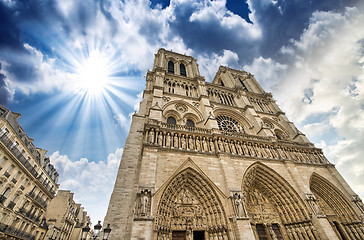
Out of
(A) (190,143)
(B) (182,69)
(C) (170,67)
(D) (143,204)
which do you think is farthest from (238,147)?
(C) (170,67)

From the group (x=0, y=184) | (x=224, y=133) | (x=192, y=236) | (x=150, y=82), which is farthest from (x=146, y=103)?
(x=0, y=184)

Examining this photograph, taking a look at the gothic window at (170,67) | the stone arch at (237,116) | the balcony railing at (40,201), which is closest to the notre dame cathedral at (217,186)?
the stone arch at (237,116)

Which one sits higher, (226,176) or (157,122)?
(157,122)

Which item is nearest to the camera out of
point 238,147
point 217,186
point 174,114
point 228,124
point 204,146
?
point 217,186

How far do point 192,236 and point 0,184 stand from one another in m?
13.0

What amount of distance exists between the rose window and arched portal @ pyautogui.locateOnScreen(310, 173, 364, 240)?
20.5ft

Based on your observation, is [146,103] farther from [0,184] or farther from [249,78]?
[249,78]

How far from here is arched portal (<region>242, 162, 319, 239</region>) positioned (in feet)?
28.5

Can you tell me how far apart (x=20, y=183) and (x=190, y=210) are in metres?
13.8

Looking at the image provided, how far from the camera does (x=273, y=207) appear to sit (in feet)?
32.3

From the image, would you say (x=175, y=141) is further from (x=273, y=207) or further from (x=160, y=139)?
(x=273, y=207)

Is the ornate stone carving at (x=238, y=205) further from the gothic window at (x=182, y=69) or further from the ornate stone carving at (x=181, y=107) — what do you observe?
the gothic window at (x=182, y=69)

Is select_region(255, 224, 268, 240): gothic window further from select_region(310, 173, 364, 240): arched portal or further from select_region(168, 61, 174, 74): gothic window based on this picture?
select_region(168, 61, 174, 74): gothic window

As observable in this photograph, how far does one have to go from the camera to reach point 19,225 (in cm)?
1241
